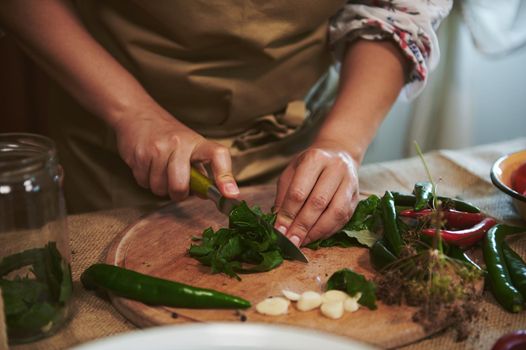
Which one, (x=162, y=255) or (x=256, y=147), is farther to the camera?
(x=256, y=147)

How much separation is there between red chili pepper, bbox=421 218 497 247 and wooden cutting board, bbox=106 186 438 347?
0.15 metres

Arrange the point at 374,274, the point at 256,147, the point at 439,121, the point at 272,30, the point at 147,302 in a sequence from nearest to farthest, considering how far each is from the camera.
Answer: the point at 147,302, the point at 374,274, the point at 272,30, the point at 256,147, the point at 439,121

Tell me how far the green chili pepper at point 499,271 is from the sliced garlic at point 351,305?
26 cm

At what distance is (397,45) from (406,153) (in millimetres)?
1589

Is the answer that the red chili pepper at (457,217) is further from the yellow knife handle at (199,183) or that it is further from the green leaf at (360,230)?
the yellow knife handle at (199,183)

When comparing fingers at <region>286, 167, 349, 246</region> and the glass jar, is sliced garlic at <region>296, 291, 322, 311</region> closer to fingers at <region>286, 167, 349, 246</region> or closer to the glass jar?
fingers at <region>286, 167, 349, 246</region>

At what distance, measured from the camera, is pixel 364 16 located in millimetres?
1635

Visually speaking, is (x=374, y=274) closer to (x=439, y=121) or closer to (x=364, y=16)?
(x=364, y=16)

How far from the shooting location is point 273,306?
111cm

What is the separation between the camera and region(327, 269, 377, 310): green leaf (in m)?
1.12

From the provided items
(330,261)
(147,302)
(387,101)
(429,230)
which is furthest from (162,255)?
(387,101)

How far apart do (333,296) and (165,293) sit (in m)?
0.28

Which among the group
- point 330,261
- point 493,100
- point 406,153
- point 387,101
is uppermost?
point 387,101

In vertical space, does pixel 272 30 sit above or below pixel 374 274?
above
